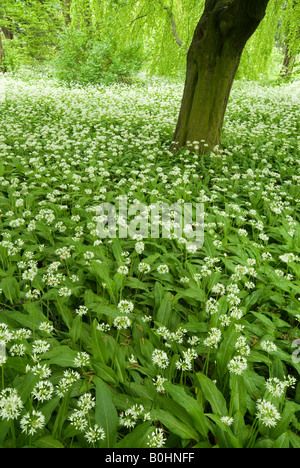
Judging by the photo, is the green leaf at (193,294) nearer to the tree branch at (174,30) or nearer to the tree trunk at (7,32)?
the tree branch at (174,30)

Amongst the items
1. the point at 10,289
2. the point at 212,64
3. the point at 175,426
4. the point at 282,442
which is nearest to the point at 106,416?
Answer: the point at 175,426

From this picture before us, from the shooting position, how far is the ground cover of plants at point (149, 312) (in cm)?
152

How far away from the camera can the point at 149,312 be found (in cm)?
245

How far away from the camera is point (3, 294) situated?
2.47m

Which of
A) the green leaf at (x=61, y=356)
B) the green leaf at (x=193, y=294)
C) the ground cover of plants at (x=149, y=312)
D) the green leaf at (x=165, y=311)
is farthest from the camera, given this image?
the green leaf at (x=193, y=294)

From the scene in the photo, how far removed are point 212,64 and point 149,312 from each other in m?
4.63

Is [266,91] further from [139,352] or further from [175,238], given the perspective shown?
[139,352]

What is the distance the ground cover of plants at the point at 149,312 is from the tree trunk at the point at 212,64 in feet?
1.66

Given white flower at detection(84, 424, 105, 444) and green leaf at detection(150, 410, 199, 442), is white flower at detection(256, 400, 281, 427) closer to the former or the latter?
green leaf at detection(150, 410, 199, 442)

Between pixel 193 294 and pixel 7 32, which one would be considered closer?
pixel 193 294

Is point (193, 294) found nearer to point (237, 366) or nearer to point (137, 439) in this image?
point (237, 366)

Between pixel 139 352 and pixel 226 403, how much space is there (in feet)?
2.04

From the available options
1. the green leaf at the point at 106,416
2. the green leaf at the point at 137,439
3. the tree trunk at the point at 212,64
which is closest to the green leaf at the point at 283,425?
the green leaf at the point at 137,439

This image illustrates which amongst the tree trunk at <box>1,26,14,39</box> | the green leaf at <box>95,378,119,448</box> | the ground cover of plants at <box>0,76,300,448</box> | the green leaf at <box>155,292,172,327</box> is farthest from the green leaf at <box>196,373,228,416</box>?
the tree trunk at <box>1,26,14,39</box>
